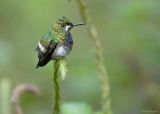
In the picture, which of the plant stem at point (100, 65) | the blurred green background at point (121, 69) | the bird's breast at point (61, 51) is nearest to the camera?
the bird's breast at point (61, 51)

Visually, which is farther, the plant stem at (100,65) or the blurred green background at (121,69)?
the blurred green background at (121,69)

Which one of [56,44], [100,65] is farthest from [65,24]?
[100,65]

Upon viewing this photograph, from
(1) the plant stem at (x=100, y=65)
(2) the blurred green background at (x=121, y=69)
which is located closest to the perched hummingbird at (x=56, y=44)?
(1) the plant stem at (x=100, y=65)

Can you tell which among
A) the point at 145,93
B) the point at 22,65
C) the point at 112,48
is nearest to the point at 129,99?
the point at 145,93

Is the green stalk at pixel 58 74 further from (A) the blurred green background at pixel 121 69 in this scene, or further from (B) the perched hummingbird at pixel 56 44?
(A) the blurred green background at pixel 121 69

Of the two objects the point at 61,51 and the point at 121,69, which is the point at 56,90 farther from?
the point at 121,69

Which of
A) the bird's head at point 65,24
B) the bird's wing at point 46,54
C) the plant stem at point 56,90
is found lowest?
the plant stem at point 56,90

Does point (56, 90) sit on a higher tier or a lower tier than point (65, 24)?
lower

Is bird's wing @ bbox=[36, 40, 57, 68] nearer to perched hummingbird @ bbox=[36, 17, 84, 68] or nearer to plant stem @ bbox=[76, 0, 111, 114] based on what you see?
perched hummingbird @ bbox=[36, 17, 84, 68]
